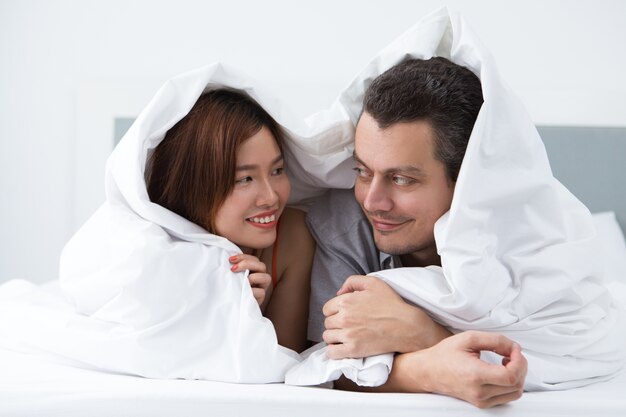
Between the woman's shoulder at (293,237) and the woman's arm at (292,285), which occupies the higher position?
the woman's shoulder at (293,237)

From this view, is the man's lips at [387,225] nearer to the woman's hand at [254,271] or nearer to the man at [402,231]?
the man at [402,231]

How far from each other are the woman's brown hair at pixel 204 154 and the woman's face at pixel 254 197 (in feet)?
0.05

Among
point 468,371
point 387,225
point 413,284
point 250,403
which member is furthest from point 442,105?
point 250,403

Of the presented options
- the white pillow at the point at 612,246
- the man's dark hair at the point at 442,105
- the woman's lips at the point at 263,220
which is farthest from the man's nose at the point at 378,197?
the white pillow at the point at 612,246

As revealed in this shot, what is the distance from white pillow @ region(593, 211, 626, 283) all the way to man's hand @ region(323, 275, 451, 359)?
47.5 inches

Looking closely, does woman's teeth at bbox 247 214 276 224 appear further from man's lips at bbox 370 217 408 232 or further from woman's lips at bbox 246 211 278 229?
man's lips at bbox 370 217 408 232

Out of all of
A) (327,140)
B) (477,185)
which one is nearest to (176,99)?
(327,140)

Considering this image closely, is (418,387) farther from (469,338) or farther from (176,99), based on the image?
(176,99)

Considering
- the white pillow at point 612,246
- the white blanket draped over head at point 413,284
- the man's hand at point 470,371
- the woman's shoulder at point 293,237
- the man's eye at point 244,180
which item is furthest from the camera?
the white pillow at point 612,246

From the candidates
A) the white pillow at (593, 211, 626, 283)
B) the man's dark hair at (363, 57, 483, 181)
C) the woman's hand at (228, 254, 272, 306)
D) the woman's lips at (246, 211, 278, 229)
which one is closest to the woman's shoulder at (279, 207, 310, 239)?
the woman's lips at (246, 211, 278, 229)

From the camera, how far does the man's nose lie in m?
1.60

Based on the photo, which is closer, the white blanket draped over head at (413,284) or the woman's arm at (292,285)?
the white blanket draped over head at (413,284)

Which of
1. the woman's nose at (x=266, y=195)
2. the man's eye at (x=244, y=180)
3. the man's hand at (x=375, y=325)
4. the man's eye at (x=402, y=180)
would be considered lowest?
the man's hand at (x=375, y=325)

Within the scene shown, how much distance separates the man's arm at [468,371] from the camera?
4.00 ft
